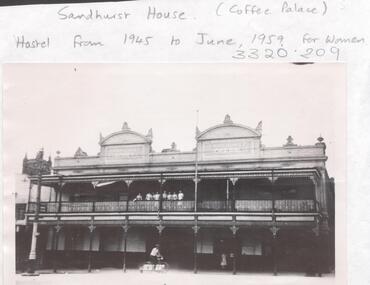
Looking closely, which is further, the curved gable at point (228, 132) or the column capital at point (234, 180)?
the column capital at point (234, 180)

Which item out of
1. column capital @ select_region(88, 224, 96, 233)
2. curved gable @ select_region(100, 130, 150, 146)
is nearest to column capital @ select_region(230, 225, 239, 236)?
curved gable @ select_region(100, 130, 150, 146)

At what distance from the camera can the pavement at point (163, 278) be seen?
432 cm

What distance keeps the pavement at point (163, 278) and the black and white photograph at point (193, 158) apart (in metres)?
0.01

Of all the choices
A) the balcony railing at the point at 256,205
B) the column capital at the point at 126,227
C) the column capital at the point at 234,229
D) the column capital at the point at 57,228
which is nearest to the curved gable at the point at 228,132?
the balcony railing at the point at 256,205

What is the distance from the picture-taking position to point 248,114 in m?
4.43

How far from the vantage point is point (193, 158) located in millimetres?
4883

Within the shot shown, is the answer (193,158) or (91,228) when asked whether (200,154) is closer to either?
(193,158)

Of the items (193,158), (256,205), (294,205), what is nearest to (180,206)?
(193,158)

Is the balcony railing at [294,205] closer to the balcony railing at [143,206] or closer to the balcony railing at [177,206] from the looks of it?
the balcony railing at [177,206]

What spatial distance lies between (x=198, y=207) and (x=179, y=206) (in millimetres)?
209

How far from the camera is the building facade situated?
4441 mm

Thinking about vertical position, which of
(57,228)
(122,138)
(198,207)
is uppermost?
(122,138)

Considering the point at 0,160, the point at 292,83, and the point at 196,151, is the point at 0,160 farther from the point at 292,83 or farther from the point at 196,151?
the point at 292,83

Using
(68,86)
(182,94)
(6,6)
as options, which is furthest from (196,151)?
(6,6)
